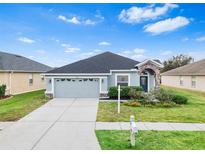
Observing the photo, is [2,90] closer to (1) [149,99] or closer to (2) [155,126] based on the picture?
(1) [149,99]

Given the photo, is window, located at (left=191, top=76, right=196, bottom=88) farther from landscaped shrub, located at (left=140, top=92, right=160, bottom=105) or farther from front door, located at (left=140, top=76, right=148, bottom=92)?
landscaped shrub, located at (left=140, top=92, right=160, bottom=105)

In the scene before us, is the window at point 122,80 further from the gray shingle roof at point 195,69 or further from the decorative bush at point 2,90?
the gray shingle roof at point 195,69

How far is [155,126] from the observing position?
9945mm

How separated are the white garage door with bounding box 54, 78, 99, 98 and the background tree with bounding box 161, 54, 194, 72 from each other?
4671cm

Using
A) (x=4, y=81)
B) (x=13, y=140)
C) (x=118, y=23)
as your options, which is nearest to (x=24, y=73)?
(x=4, y=81)

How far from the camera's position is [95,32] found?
27.9 metres

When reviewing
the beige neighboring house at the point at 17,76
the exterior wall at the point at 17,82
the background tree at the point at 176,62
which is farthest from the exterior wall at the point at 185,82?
the exterior wall at the point at 17,82

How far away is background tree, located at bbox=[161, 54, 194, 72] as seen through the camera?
213 ft

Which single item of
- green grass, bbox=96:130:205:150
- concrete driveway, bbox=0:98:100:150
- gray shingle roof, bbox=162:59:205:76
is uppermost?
gray shingle roof, bbox=162:59:205:76

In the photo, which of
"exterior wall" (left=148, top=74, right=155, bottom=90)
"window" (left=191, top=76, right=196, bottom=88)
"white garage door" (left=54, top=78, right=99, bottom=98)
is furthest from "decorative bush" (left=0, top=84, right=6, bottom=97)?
"window" (left=191, top=76, right=196, bottom=88)

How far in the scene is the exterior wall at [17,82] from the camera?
75.2ft

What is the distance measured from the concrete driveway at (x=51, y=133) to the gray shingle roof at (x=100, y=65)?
924cm

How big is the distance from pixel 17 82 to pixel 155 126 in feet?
60.9

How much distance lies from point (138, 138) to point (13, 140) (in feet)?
13.7
